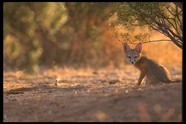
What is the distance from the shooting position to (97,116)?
9.50 m

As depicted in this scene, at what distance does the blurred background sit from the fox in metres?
12.1

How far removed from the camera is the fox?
43.1 feet

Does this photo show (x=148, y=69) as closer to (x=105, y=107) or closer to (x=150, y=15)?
(x=150, y=15)

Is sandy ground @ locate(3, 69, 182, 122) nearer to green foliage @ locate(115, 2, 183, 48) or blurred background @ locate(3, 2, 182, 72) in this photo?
green foliage @ locate(115, 2, 183, 48)

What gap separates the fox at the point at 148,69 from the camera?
518 inches

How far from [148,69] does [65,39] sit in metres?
14.6

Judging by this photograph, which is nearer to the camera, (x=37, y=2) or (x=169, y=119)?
(x=169, y=119)

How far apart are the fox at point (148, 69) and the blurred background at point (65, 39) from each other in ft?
39.6

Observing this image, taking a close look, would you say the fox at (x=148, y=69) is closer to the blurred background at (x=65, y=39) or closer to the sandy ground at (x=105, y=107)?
the sandy ground at (x=105, y=107)

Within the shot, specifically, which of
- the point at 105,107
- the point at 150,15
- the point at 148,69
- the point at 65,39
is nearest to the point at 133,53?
the point at 148,69

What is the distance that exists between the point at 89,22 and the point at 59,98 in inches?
672

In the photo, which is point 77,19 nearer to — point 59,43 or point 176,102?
point 59,43

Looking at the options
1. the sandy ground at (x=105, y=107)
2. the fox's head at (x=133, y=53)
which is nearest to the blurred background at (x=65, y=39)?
the fox's head at (x=133, y=53)

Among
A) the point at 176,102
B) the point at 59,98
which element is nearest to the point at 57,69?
the point at 59,98
